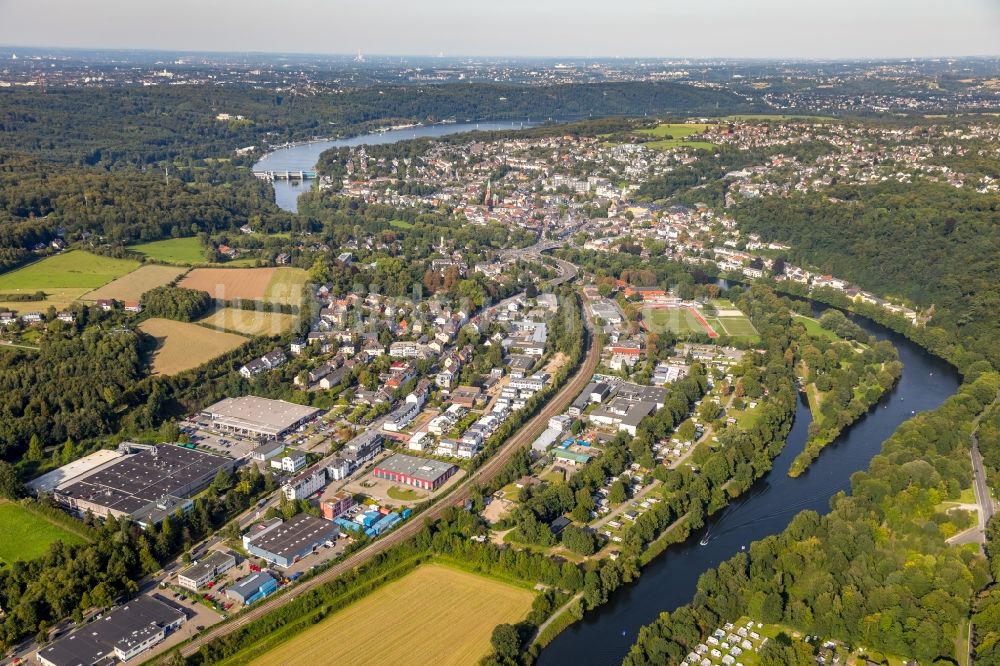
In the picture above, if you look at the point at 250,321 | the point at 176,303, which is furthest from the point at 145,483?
the point at 176,303

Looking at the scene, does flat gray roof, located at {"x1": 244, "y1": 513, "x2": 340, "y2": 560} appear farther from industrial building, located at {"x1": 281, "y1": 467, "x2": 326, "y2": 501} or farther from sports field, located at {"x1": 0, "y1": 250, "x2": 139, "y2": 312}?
sports field, located at {"x1": 0, "y1": 250, "x2": 139, "y2": 312}

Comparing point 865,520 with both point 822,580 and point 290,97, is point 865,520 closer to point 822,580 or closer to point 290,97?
point 822,580

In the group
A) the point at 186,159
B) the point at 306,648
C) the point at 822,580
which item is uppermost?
the point at 186,159

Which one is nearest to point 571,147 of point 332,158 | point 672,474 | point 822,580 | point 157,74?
point 332,158

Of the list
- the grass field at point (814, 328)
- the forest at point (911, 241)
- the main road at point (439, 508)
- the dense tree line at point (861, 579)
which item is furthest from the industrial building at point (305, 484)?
the forest at point (911, 241)

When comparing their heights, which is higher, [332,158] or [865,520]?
[332,158]

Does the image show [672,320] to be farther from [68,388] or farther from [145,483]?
[68,388]

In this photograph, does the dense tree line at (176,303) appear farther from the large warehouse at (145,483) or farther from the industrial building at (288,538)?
the industrial building at (288,538)
